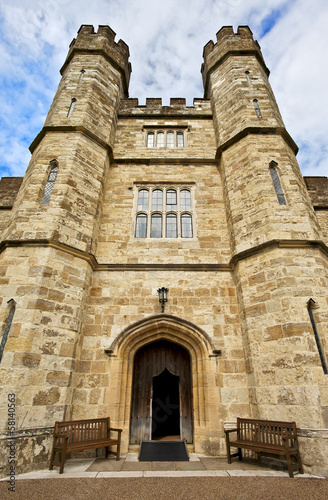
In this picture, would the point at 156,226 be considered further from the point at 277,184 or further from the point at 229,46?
the point at 229,46

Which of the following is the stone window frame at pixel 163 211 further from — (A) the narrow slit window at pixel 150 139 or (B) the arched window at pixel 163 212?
(A) the narrow slit window at pixel 150 139

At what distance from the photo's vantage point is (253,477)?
3881 millimetres

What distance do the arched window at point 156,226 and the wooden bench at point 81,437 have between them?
4533mm

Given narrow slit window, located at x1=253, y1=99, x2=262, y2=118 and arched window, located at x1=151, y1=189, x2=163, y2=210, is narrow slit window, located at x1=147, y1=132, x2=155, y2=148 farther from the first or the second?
narrow slit window, located at x1=253, y1=99, x2=262, y2=118

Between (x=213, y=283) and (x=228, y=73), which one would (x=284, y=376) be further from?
(x=228, y=73)

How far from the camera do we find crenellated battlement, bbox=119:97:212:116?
34.9 feet

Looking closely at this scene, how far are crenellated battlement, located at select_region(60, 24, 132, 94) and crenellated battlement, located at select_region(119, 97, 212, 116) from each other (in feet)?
4.47

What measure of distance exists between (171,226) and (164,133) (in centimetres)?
446

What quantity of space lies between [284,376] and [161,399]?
11.3 feet

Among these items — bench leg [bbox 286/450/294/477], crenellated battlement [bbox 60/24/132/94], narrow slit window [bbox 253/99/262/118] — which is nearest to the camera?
bench leg [bbox 286/450/294/477]

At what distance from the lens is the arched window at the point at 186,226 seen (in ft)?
24.6

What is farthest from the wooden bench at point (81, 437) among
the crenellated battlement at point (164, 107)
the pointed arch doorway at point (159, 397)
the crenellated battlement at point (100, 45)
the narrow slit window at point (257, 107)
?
the crenellated battlement at point (100, 45)

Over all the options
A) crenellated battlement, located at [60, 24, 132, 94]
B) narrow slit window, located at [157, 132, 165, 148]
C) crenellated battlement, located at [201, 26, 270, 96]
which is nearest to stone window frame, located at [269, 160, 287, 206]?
narrow slit window, located at [157, 132, 165, 148]

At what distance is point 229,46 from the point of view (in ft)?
34.4
